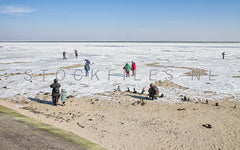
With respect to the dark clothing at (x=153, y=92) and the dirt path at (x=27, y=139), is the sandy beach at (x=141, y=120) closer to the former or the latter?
the dark clothing at (x=153, y=92)

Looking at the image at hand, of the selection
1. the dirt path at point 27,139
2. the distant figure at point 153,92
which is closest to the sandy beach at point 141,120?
the distant figure at point 153,92

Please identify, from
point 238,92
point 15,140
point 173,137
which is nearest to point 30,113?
point 15,140

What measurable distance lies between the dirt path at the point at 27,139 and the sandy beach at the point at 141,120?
5.11 ft

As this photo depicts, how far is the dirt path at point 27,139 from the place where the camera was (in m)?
5.25

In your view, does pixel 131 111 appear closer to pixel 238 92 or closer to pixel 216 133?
pixel 216 133

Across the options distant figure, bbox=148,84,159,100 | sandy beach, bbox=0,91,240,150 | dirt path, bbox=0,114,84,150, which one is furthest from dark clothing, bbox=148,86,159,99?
dirt path, bbox=0,114,84,150

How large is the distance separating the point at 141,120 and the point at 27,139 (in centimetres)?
527

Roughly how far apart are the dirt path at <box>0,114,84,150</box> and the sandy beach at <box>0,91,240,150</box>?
5.11ft

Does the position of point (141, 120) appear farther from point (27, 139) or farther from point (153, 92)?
point (27, 139)

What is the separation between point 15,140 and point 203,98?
36.7 ft

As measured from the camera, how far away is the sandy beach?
724cm

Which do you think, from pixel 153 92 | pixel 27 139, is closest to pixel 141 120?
pixel 153 92

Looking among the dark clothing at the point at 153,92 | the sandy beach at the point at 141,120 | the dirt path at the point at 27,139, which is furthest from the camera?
the dark clothing at the point at 153,92

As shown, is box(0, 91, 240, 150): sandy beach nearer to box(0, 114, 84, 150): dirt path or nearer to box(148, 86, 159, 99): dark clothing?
box(148, 86, 159, 99): dark clothing
